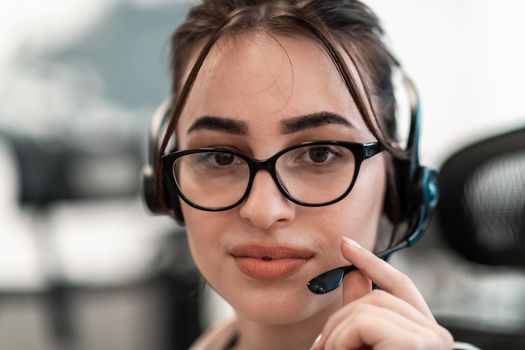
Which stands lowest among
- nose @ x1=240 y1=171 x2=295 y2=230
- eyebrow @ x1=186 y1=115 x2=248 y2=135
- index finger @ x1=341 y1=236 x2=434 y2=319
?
index finger @ x1=341 y1=236 x2=434 y2=319

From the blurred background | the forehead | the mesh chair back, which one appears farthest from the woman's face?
the blurred background

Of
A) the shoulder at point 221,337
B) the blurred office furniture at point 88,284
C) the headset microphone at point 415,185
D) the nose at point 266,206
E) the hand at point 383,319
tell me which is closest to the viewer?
the hand at point 383,319

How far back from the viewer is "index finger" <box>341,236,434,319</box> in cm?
70

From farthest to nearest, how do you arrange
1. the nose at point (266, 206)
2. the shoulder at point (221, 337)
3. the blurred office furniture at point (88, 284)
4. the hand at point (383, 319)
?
1. the blurred office furniture at point (88, 284)
2. the shoulder at point (221, 337)
3. the nose at point (266, 206)
4. the hand at point (383, 319)

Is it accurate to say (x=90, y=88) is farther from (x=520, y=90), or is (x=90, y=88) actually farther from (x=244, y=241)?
(x=244, y=241)

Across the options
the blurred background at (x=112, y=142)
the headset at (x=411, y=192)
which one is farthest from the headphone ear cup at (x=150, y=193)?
the blurred background at (x=112, y=142)

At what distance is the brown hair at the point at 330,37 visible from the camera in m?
0.86

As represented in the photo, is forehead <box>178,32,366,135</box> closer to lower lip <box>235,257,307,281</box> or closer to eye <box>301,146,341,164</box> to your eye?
eye <box>301,146,341,164</box>

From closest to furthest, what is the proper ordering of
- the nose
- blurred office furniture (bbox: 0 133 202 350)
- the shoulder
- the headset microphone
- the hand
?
the hand → the nose → the headset microphone → the shoulder → blurred office furniture (bbox: 0 133 202 350)

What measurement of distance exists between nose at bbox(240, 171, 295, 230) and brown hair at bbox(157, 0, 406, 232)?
0.54 ft

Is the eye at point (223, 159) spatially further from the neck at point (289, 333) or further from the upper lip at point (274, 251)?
the neck at point (289, 333)

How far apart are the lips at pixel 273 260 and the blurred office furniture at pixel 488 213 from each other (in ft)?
1.17

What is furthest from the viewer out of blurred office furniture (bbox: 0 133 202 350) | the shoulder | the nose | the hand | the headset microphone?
blurred office furniture (bbox: 0 133 202 350)

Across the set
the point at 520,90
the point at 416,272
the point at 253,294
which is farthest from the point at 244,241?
the point at 520,90
